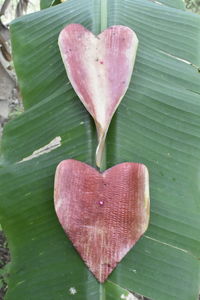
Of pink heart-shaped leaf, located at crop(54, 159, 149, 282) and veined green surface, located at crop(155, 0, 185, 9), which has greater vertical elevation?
veined green surface, located at crop(155, 0, 185, 9)

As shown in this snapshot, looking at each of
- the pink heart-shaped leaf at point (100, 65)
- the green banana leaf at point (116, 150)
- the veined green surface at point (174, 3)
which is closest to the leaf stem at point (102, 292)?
the green banana leaf at point (116, 150)

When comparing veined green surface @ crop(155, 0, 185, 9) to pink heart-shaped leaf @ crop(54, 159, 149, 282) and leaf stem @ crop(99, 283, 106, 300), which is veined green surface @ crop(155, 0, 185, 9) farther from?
leaf stem @ crop(99, 283, 106, 300)

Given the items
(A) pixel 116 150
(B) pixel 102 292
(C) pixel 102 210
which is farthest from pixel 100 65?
(B) pixel 102 292

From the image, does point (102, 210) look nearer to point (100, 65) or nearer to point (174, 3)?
point (100, 65)

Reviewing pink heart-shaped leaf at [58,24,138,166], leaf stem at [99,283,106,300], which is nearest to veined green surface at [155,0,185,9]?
pink heart-shaped leaf at [58,24,138,166]

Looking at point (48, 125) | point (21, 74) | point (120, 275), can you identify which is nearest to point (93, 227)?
point (120, 275)

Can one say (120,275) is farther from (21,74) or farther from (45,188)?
(21,74)
